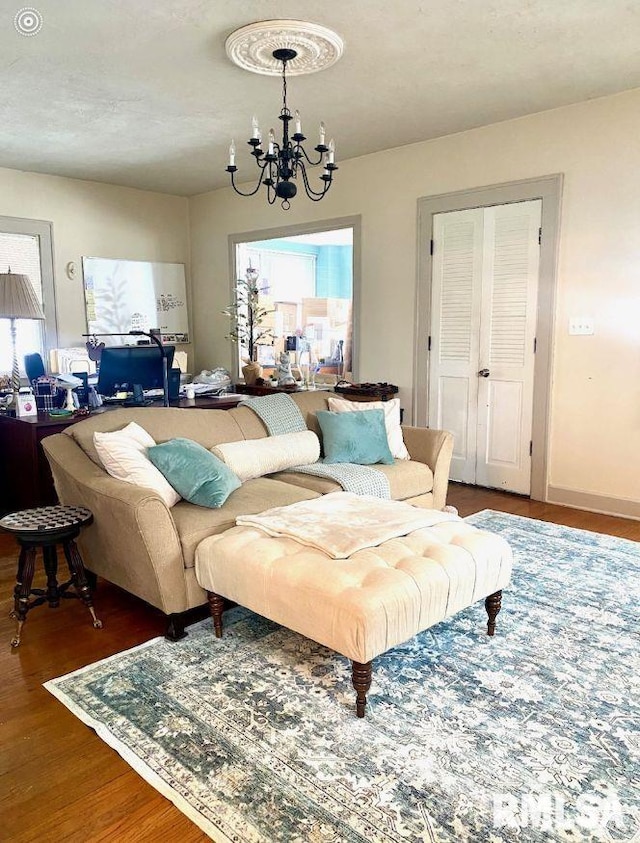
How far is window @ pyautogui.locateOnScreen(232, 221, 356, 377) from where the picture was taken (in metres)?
6.87

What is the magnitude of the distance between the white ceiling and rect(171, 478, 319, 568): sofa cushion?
→ 226 centimetres

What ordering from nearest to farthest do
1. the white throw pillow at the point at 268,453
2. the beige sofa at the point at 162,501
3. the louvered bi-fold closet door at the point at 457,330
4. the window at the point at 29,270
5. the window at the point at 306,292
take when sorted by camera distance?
the beige sofa at the point at 162,501, the white throw pillow at the point at 268,453, the louvered bi-fold closet door at the point at 457,330, the window at the point at 29,270, the window at the point at 306,292

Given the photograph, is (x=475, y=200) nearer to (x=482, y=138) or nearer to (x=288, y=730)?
→ (x=482, y=138)

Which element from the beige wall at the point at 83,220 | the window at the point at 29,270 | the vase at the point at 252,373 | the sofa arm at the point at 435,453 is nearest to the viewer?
the sofa arm at the point at 435,453

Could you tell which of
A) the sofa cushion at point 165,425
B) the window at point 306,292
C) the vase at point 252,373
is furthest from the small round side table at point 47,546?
the window at point 306,292

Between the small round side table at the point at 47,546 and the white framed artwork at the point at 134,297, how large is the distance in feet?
13.0

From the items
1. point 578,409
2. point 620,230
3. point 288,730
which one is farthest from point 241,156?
point 288,730

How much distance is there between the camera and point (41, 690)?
2.29 meters

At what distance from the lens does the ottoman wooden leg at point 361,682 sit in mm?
2041

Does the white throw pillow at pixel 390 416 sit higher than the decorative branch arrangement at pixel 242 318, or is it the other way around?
the decorative branch arrangement at pixel 242 318

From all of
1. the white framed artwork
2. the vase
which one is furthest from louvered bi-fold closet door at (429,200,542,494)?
the white framed artwork

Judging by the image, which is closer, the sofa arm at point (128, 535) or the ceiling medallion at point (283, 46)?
the sofa arm at point (128, 535)

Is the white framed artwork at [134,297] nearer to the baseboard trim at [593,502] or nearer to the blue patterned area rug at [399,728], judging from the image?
the baseboard trim at [593,502]

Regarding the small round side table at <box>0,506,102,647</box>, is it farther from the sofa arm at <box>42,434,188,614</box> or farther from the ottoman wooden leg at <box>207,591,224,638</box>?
the ottoman wooden leg at <box>207,591,224,638</box>
